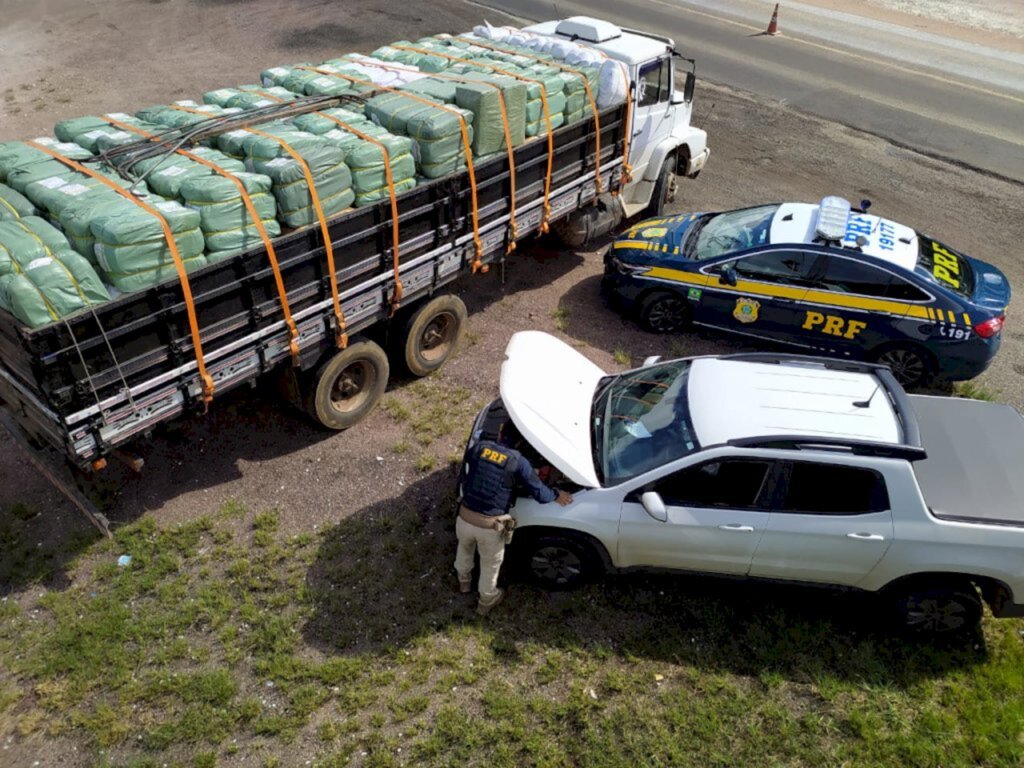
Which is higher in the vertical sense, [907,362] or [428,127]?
[428,127]

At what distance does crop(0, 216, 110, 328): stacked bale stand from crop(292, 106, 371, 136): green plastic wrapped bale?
96.9 inches

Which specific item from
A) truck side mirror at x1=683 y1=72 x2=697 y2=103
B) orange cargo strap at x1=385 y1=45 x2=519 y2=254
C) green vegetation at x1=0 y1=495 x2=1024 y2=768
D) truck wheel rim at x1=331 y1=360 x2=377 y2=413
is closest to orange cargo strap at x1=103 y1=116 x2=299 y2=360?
truck wheel rim at x1=331 y1=360 x2=377 y2=413

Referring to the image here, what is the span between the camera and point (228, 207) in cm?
590

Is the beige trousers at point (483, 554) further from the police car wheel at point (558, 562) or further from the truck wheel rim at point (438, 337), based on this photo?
the truck wheel rim at point (438, 337)

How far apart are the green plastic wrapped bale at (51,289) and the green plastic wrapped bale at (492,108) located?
3903 mm

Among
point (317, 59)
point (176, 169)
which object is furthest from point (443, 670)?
point (317, 59)

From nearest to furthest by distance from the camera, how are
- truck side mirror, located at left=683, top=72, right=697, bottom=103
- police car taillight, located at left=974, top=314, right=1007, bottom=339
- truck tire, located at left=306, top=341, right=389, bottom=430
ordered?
truck tire, located at left=306, top=341, right=389, bottom=430
police car taillight, located at left=974, top=314, right=1007, bottom=339
truck side mirror, located at left=683, top=72, right=697, bottom=103

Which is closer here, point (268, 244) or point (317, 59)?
point (268, 244)

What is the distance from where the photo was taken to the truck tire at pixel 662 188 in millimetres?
10945

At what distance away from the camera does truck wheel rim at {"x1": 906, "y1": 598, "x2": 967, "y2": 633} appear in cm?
557

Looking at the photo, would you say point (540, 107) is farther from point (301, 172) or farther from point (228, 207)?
point (228, 207)

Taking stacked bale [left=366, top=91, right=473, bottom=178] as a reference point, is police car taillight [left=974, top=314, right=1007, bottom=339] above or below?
below

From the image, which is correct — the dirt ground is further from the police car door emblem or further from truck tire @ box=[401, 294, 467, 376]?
the police car door emblem

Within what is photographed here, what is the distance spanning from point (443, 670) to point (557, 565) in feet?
3.84
